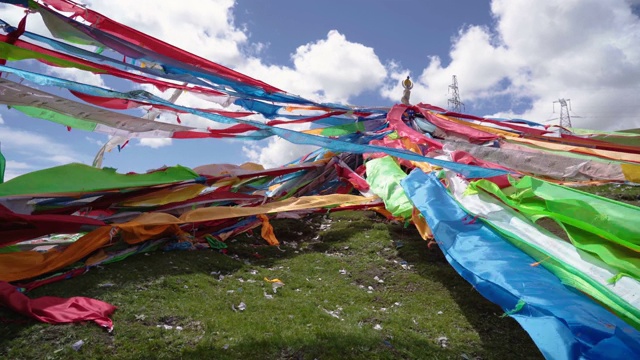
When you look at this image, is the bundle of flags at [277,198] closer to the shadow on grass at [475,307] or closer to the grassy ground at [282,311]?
the grassy ground at [282,311]

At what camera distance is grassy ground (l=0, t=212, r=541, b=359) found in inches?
191

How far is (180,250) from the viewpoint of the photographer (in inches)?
339

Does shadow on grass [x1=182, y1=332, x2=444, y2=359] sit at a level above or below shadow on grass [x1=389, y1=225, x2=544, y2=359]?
above

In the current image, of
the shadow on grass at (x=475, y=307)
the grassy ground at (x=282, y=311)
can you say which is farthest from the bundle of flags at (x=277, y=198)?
the shadow on grass at (x=475, y=307)

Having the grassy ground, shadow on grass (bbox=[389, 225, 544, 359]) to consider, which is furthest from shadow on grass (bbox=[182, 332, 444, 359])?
shadow on grass (bbox=[389, 225, 544, 359])

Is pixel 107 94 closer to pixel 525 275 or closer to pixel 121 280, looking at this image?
pixel 121 280

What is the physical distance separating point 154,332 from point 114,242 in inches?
151

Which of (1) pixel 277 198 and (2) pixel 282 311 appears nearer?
(2) pixel 282 311

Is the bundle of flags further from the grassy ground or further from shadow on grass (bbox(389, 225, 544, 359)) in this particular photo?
shadow on grass (bbox(389, 225, 544, 359))

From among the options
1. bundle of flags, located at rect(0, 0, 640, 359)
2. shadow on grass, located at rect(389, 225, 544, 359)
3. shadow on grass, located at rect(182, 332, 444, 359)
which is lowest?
shadow on grass, located at rect(389, 225, 544, 359)

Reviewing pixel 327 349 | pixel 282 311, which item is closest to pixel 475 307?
pixel 327 349

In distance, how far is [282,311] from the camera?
632 cm

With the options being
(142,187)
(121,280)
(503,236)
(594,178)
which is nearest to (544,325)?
(503,236)

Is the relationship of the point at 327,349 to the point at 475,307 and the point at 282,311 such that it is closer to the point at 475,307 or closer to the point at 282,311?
the point at 282,311
